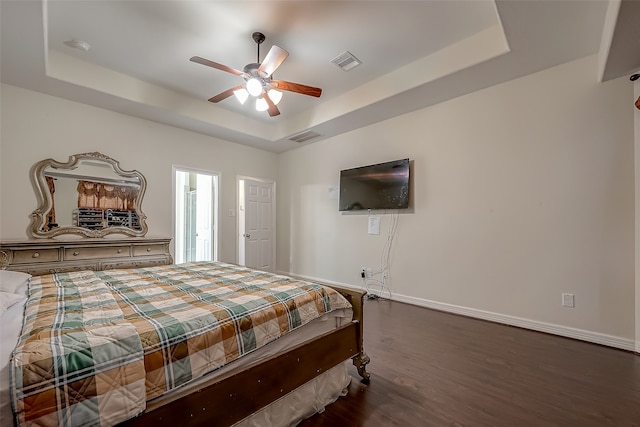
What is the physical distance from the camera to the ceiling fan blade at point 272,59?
230 cm

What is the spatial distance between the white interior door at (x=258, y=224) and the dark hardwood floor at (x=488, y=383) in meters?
3.07

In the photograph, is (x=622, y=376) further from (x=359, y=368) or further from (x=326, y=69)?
(x=326, y=69)

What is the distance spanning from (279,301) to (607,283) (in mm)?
2993

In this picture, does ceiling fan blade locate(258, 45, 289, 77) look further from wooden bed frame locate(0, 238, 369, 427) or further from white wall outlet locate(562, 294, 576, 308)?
white wall outlet locate(562, 294, 576, 308)

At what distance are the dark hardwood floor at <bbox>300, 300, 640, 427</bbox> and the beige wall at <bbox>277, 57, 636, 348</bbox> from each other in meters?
0.43

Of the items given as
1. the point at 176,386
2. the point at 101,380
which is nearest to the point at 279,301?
the point at 176,386

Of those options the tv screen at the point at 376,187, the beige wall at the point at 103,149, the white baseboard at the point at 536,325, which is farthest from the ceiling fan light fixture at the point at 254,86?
the white baseboard at the point at 536,325

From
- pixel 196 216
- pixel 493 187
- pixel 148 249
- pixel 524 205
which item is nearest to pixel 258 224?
pixel 196 216

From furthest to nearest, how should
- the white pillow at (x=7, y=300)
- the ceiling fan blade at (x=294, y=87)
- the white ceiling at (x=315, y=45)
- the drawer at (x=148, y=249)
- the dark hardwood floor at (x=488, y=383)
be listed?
the drawer at (x=148, y=249), the ceiling fan blade at (x=294, y=87), the white ceiling at (x=315, y=45), the dark hardwood floor at (x=488, y=383), the white pillow at (x=7, y=300)

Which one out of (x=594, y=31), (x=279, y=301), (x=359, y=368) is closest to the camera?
(x=279, y=301)

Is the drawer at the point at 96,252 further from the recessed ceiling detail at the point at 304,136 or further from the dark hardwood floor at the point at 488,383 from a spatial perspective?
the dark hardwood floor at the point at 488,383

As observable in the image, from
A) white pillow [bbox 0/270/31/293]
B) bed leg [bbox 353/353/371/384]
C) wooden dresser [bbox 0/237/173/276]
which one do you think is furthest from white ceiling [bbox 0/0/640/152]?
bed leg [bbox 353/353/371/384]

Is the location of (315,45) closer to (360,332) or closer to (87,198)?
(360,332)

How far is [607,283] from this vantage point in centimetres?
253
